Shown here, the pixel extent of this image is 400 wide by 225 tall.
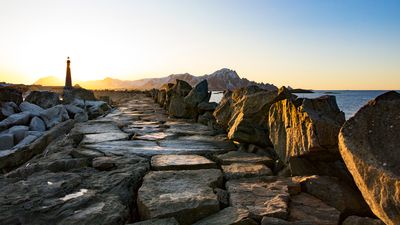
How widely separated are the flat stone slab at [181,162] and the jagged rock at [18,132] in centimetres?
474

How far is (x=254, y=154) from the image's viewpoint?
379 centimetres

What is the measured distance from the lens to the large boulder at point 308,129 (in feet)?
8.12

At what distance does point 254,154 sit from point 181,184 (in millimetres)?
1370

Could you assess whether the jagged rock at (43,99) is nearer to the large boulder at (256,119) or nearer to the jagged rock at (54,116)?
the jagged rock at (54,116)

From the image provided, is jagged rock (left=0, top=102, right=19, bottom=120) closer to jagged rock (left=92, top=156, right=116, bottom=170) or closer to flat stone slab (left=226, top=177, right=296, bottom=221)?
jagged rock (left=92, top=156, right=116, bottom=170)

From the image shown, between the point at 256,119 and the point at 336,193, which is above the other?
the point at 256,119

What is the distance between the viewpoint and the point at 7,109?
29.6 feet

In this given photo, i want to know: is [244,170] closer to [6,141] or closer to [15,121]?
[6,141]

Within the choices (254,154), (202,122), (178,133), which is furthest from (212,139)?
(202,122)

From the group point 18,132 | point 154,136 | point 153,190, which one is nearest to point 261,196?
point 153,190

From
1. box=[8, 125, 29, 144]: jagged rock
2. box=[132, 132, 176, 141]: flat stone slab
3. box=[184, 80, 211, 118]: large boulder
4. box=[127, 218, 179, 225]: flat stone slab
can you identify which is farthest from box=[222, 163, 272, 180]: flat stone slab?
box=[8, 125, 29, 144]: jagged rock

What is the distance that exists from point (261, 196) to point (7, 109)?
8.70 meters

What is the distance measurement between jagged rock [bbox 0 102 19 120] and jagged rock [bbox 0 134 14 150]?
2255 mm

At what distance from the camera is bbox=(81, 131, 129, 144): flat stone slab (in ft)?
15.0
